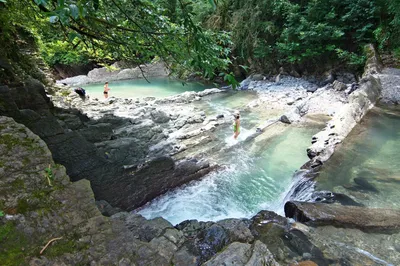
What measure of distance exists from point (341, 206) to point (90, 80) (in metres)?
27.0

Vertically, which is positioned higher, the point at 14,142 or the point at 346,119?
the point at 14,142

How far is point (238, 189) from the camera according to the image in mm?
6422

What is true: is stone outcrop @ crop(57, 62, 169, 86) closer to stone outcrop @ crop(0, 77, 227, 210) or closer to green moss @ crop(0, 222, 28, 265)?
stone outcrop @ crop(0, 77, 227, 210)

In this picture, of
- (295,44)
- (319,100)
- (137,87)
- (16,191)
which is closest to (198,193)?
(16,191)

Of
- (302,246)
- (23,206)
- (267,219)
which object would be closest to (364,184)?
(267,219)

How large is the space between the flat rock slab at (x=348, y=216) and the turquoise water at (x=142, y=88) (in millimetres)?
15618

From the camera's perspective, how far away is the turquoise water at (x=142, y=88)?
19402mm

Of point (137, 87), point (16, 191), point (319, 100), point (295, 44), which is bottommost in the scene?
point (137, 87)

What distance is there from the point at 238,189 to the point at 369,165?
341 centimetres

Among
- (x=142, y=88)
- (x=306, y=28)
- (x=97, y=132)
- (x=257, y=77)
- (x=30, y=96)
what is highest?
(x=306, y=28)

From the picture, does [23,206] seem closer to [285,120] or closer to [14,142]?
[14,142]

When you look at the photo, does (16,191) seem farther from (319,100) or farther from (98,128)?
(319,100)

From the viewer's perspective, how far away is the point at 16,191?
6.95 feet

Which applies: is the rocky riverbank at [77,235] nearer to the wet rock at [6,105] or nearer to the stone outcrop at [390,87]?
the wet rock at [6,105]
